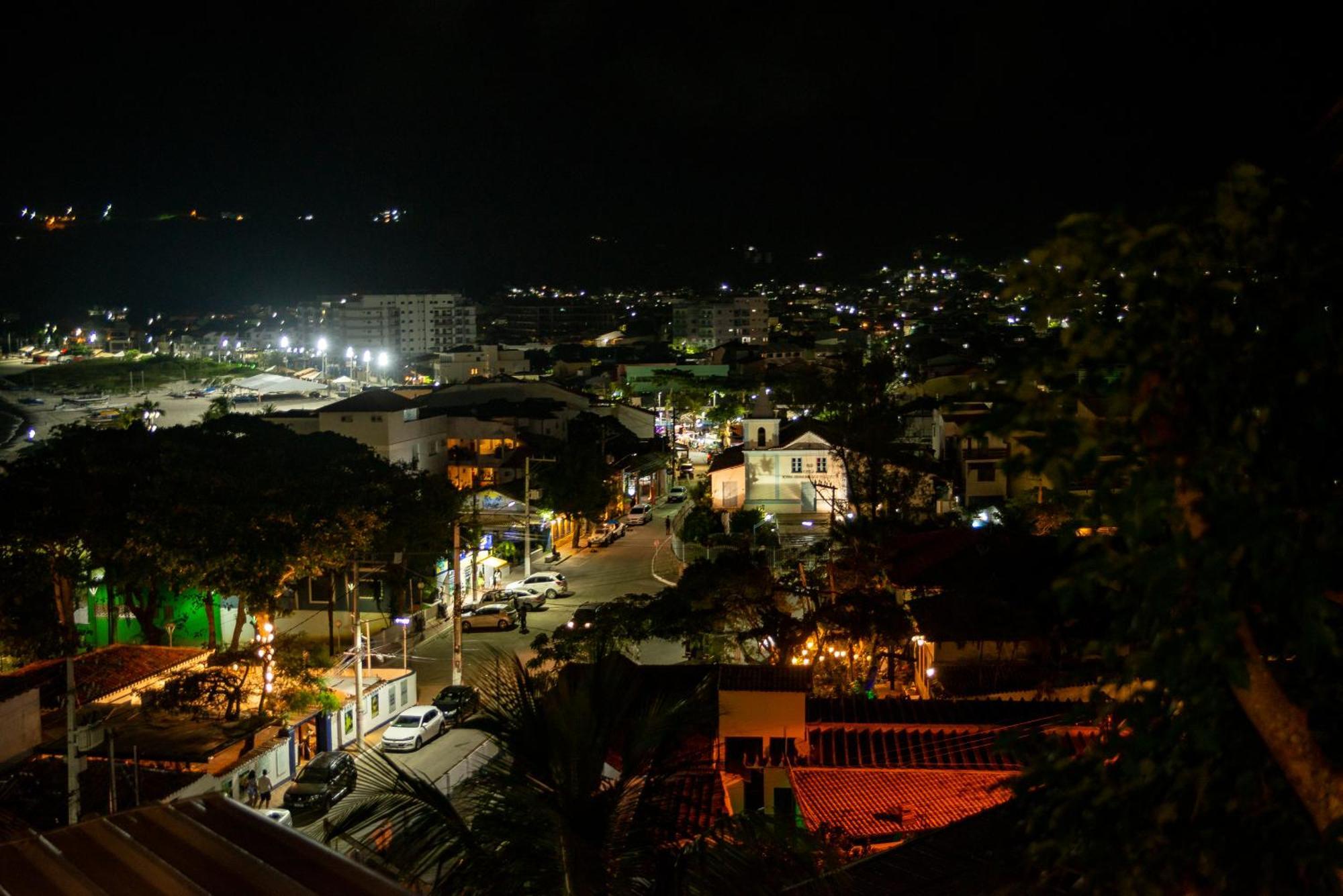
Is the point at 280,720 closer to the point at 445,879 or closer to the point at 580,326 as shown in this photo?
the point at 445,879

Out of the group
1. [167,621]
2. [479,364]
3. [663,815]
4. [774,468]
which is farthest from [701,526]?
[479,364]

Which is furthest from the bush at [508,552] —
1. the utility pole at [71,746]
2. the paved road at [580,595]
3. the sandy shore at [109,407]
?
the sandy shore at [109,407]

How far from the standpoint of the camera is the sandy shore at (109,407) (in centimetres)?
5409

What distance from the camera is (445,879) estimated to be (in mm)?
3363

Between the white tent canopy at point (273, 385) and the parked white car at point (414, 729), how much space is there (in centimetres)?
5901

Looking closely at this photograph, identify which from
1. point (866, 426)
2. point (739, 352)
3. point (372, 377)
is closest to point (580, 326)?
point (372, 377)

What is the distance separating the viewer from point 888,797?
6.79 m

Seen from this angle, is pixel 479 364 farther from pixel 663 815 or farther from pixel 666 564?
pixel 663 815

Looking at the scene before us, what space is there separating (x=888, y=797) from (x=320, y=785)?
8.59 metres

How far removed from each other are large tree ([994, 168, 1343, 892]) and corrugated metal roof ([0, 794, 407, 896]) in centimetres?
193

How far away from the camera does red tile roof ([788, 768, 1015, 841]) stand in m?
6.32

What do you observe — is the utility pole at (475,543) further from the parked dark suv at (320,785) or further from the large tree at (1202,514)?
the large tree at (1202,514)

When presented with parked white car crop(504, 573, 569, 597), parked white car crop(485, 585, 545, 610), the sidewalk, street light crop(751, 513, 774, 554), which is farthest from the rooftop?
street light crop(751, 513, 774, 554)

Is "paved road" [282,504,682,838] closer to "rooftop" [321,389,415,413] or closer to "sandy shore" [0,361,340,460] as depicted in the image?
"rooftop" [321,389,415,413]
